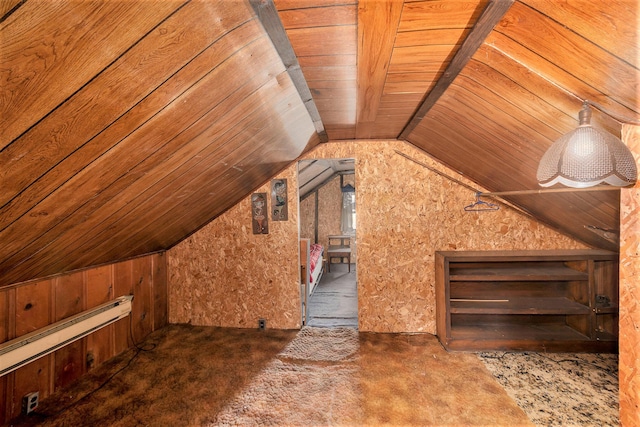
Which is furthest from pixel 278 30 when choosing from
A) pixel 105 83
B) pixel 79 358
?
pixel 79 358

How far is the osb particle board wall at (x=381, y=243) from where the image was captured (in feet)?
10.3

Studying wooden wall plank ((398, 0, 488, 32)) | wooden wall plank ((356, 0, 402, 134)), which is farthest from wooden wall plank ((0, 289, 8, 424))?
wooden wall plank ((398, 0, 488, 32))

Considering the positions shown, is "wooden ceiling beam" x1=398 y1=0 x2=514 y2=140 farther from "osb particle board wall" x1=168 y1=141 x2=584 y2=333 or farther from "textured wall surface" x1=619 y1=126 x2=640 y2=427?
"osb particle board wall" x1=168 y1=141 x2=584 y2=333

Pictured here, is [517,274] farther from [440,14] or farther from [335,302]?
[440,14]

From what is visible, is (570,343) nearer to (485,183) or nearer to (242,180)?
(485,183)

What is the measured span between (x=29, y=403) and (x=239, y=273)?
1.94 metres

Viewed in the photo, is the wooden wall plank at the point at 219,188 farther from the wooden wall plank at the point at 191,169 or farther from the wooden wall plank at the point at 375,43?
the wooden wall plank at the point at 375,43

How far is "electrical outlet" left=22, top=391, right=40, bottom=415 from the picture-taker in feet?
6.48

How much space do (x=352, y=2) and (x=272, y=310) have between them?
321 cm

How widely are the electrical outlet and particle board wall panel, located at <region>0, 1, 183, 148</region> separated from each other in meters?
2.22

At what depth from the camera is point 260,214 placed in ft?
11.1

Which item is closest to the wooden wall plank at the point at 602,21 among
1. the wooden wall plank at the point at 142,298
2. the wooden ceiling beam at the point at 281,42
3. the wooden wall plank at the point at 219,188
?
the wooden ceiling beam at the point at 281,42

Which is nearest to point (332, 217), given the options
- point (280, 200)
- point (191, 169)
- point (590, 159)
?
point (280, 200)

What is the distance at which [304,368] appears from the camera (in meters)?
2.53
